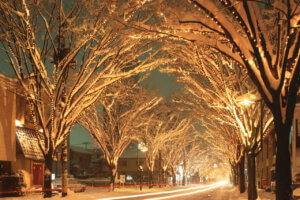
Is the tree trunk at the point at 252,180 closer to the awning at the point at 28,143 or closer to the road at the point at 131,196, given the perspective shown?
the road at the point at 131,196

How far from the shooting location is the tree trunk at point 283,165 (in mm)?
8352

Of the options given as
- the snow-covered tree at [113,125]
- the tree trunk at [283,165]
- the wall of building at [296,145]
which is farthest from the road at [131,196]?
the tree trunk at [283,165]

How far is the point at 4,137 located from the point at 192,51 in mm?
15862

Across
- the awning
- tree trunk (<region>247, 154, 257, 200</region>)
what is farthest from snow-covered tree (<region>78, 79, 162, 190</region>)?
tree trunk (<region>247, 154, 257, 200</region>)

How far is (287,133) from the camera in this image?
28.6 ft

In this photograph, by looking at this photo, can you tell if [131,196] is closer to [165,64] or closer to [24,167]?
[24,167]

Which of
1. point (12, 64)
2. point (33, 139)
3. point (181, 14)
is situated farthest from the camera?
point (33, 139)

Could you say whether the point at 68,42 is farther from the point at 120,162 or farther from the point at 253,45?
the point at 120,162

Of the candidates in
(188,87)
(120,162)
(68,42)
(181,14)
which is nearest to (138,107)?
(188,87)

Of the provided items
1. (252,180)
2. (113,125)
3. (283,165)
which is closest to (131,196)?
(113,125)

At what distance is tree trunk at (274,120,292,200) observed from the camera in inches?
329

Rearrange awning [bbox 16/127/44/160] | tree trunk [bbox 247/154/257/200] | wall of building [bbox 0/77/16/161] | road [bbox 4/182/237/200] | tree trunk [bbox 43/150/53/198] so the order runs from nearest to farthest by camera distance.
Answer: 1. tree trunk [bbox 247/154/257/200]
2. tree trunk [bbox 43/150/53/198]
3. road [bbox 4/182/237/200]
4. wall of building [bbox 0/77/16/161]
5. awning [bbox 16/127/44/160]

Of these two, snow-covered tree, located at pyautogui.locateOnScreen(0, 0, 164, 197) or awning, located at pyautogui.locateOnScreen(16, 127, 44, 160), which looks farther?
awning, located at pyautogui.locateOnScreen(16, 127, 44, 160)

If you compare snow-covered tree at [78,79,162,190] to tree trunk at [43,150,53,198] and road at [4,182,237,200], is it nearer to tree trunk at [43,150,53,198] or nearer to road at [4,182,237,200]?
road at [4,182,237,200]
